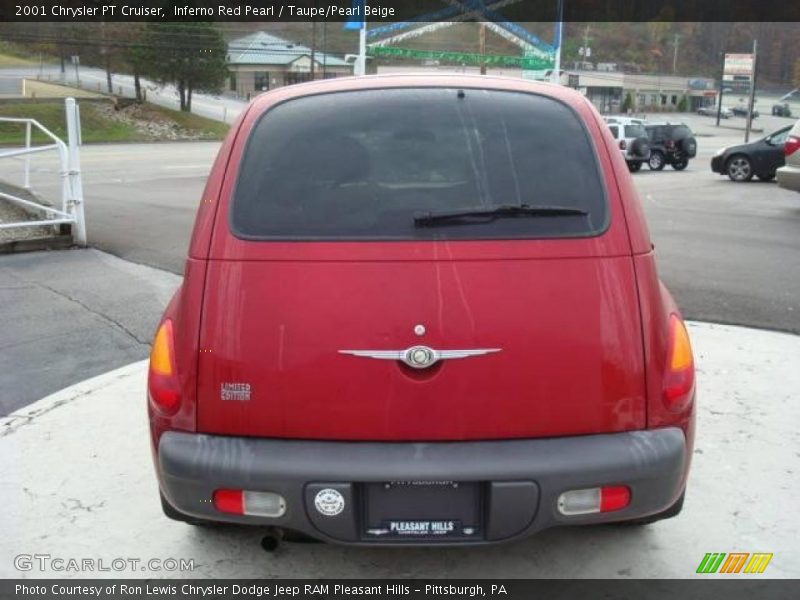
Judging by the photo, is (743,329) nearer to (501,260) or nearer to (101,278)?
(501,260)

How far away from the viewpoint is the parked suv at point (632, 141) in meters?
26.3

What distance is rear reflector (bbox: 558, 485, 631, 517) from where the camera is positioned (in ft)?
7.67

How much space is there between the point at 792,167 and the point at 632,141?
15.9 m

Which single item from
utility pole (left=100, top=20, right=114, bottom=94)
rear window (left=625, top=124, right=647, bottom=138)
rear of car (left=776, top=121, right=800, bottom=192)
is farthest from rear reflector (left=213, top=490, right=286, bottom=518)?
utility pole (left=100, top=20, right=114, bottom=94)

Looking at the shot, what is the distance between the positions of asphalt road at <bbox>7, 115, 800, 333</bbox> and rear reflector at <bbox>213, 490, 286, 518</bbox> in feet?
15.4

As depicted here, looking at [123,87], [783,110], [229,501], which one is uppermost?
[123,87]

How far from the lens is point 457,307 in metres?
2.33

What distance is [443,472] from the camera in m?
2.28

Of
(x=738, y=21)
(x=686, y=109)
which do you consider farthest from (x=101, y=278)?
(x=686, y=109)

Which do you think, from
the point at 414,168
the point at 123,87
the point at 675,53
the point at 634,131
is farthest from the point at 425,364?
the point at 675,53

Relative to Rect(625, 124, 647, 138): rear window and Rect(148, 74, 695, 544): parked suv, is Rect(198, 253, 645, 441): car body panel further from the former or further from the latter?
Rect(625, 124, 647, 138): rear window

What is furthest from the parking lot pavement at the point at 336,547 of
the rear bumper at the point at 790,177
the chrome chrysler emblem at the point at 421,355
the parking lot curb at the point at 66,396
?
the rear bumper at the point at 790,177

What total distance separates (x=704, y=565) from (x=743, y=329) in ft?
11.0

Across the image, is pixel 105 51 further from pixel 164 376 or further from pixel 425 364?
pixel 425 364
